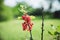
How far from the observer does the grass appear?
151 cm

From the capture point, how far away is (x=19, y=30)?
157cm

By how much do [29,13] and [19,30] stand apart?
0.17 metres

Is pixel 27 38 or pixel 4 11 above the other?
pixel 4 11

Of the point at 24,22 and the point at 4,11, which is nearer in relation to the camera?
the point at 24,22

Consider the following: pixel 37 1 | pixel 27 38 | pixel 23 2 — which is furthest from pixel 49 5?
pixel 27 38

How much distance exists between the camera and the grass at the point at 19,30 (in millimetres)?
1505

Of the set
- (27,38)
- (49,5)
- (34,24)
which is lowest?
(27,38)

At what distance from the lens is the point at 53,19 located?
5.07ft

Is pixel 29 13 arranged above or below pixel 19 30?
above

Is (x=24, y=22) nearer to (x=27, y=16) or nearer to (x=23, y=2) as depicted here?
(x=27, y=16)

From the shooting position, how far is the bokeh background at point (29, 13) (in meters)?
1.51

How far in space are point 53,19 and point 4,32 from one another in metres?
0.40

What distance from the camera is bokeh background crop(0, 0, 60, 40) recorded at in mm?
1514

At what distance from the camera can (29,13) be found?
1496 millimetres
